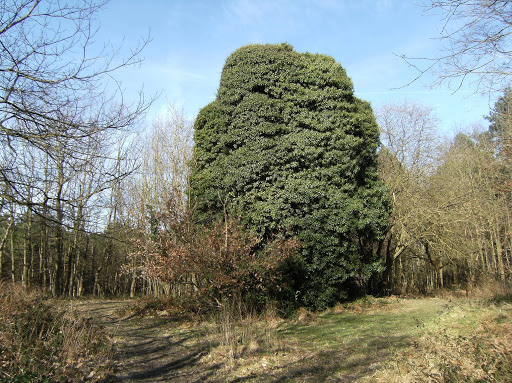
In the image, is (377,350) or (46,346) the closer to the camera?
→ (46,346)

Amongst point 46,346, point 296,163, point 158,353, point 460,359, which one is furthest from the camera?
point 296,163

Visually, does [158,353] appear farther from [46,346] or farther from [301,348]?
[301,348]

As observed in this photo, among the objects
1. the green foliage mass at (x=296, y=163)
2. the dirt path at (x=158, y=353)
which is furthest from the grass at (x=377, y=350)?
the green foliage mass at (x=296, y=163)

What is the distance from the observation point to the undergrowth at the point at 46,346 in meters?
4.56

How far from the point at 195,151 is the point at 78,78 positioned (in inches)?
365

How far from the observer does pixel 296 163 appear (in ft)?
40.9

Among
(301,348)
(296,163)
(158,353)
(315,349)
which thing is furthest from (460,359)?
(296,163)

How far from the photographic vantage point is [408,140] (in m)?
18.8

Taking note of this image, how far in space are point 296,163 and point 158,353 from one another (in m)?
7.45

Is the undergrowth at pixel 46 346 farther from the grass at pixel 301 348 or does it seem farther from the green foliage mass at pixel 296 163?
Result: the green foliage mass at pixel 296 163

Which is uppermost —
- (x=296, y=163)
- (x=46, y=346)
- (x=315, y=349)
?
(x=296, y=163)

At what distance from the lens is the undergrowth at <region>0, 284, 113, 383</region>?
4.56 meters

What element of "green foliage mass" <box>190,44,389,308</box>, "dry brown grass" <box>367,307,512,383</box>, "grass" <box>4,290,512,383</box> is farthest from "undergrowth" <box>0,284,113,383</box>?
"green foliage mass" <box>190,44,389,308</box>

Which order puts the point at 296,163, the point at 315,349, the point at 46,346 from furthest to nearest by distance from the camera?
the point at 296,163 → the point at 315,349 → the point at 46,346
